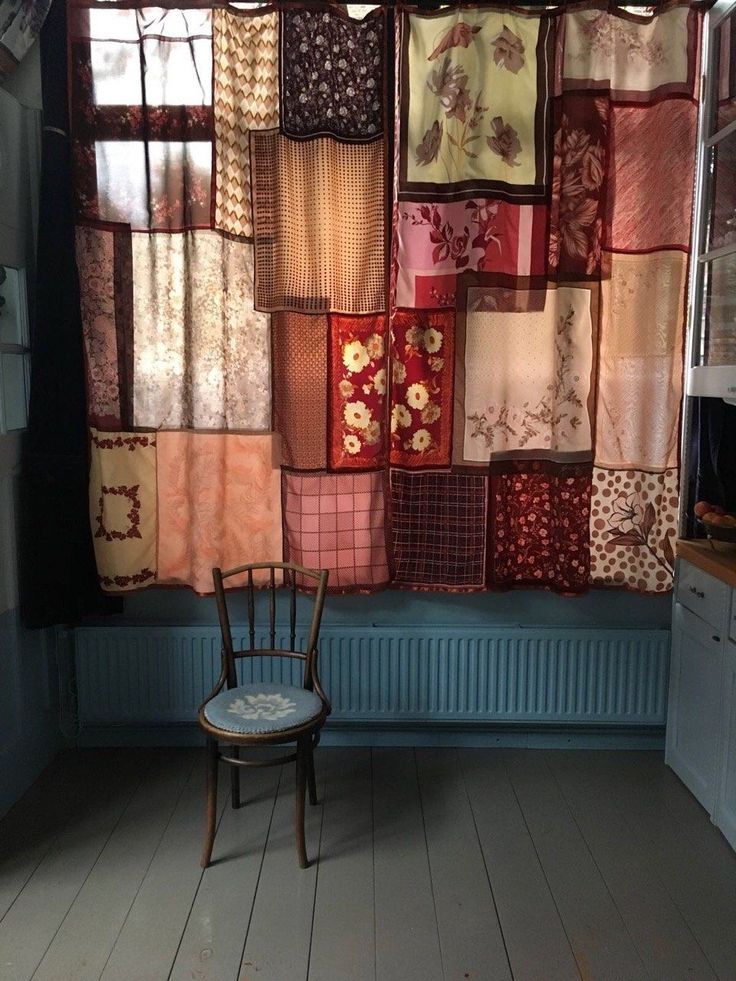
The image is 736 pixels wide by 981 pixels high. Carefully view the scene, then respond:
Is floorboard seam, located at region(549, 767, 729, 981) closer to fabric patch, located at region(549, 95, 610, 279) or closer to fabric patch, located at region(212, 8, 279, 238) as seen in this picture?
fabric patch, located at region(549, 95, 610, 279)

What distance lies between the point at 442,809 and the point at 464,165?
2.03m

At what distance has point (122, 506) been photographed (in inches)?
105

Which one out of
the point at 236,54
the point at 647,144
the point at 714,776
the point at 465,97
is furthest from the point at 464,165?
the point at 714,776

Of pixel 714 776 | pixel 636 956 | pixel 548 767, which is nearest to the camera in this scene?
pixel 636 956

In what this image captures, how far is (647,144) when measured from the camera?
2.52 metres

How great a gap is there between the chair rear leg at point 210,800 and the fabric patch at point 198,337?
103 centimetres

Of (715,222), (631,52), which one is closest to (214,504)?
(715,222)

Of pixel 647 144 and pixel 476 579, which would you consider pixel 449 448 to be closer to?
pixel 476 579

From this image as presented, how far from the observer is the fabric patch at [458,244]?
254 centimetres

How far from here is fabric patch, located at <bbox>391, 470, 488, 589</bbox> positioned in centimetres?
268

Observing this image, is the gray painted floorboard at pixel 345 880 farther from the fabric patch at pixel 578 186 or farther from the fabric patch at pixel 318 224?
the fabric patch at pixel 578 186

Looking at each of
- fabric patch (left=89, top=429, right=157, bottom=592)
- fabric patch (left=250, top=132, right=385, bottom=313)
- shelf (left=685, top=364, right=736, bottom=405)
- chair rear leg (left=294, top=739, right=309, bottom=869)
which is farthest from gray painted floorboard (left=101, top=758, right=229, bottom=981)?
shelf (left=685, top=364, right=736, bottom=405)

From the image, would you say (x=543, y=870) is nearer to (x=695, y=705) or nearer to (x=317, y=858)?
(x=317, y=858)

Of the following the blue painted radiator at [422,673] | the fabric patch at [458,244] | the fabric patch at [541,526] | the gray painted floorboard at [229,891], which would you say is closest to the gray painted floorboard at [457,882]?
the blue painted radiator at [422,673]
